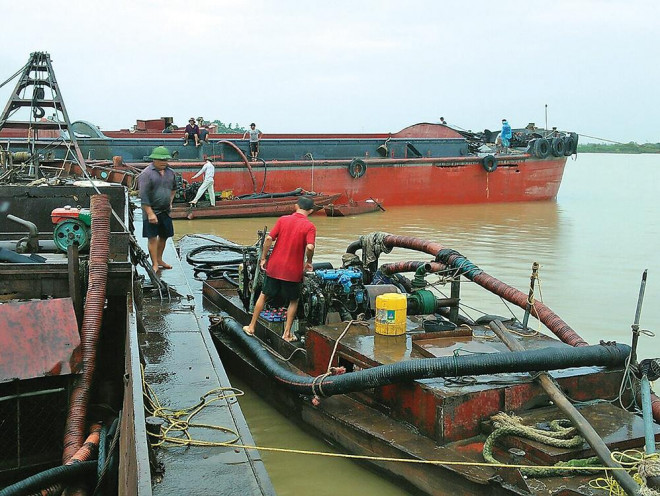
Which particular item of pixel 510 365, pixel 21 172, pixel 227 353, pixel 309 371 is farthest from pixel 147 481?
pixel 21 172

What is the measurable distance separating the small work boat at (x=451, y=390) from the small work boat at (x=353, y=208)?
50.0 feet

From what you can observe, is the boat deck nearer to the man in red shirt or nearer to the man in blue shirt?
the man in red shirt

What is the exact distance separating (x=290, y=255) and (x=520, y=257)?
9.98 m

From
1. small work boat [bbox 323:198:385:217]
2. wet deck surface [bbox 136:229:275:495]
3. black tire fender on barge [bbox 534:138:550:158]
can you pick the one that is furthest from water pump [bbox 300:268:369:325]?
black tire fender on barge [bbox 534:138:550:158]

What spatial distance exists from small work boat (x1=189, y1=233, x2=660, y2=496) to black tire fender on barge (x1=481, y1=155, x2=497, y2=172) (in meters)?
20.8

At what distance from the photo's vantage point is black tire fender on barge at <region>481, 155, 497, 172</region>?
2691cm

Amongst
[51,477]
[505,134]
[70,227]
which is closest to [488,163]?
[505,134]

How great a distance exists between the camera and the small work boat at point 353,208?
72.7 feet

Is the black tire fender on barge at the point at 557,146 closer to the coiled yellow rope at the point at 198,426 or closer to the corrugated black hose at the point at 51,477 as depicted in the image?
the coiled yellow rope at the point at 198,426

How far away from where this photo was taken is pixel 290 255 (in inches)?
259

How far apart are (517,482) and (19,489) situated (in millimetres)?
2989

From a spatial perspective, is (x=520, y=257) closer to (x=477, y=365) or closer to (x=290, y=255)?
(x=290, y=255)

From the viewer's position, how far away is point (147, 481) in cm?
283

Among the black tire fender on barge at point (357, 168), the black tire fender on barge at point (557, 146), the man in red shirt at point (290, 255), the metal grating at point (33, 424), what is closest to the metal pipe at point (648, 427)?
the man in red shirt at point (290, 255)
